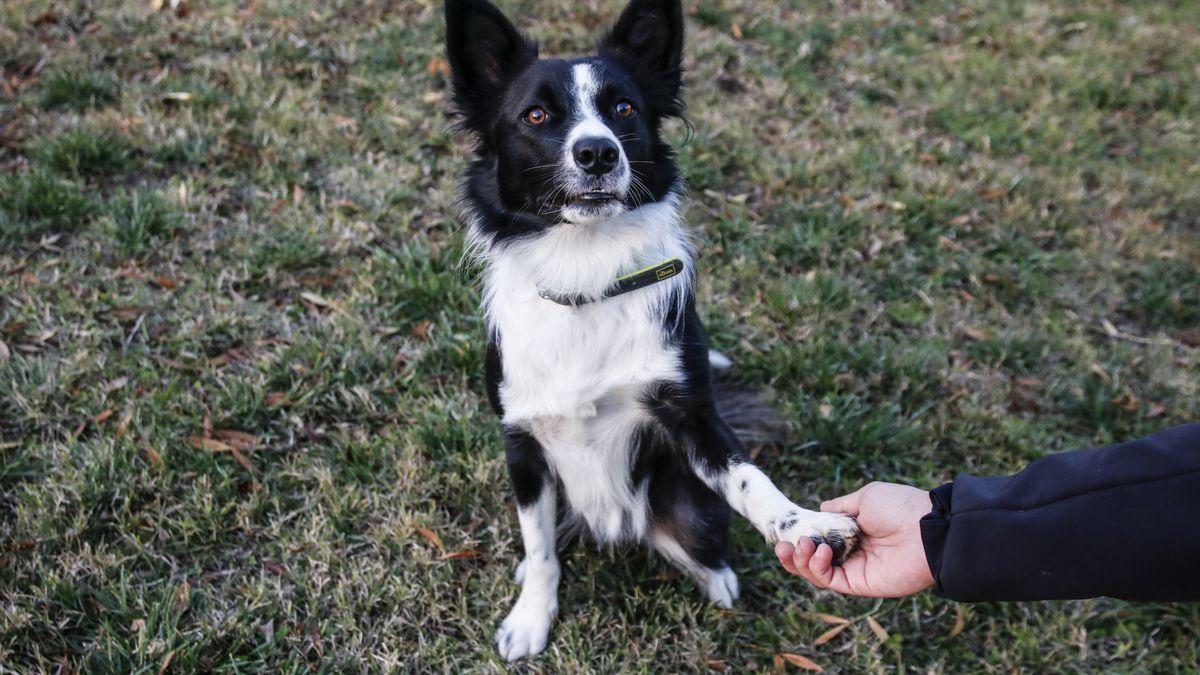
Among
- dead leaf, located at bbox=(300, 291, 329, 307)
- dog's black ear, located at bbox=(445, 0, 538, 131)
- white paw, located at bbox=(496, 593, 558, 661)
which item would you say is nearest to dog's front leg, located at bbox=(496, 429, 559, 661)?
white paw, located at bbox=(496, 593, 558, 661)

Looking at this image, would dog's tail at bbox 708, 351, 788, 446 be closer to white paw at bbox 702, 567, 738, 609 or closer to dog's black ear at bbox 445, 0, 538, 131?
white paw at bbox 702, 567, 738, 609

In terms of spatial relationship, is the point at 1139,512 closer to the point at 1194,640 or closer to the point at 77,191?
the point at 1194,640

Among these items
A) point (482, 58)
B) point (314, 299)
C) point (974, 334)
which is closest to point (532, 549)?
point (482, 58)

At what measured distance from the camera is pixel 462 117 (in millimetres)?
2699

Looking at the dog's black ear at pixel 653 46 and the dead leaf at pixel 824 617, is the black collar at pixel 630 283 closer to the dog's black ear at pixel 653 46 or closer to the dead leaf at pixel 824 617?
the dog's black ear at pixel 653 46

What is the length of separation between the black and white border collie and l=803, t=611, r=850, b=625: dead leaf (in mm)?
260

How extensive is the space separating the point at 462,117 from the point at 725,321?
1.60 m

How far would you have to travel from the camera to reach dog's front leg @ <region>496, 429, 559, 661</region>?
8.38ft

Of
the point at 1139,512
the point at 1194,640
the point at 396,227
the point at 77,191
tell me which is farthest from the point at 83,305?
the point at 1194,640

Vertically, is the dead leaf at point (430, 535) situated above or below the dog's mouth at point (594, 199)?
below

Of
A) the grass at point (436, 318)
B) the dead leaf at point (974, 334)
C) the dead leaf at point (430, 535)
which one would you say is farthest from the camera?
the dead leaf at point (974, 334)

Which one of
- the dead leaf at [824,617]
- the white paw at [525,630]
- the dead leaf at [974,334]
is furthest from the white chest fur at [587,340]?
the dead leaf at [974,334]

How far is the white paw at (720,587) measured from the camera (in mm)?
2707

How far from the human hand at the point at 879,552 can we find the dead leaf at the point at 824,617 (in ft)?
2.42
